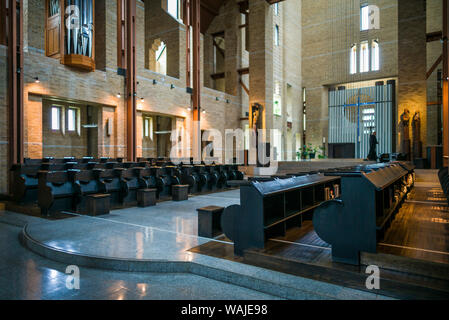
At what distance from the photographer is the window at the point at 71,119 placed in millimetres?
11598

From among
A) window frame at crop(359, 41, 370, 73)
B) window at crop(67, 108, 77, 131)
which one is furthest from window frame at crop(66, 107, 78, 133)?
window frame at crop(359, 41, 370, 73)

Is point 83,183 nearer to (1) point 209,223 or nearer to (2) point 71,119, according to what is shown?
(1) point 209,223

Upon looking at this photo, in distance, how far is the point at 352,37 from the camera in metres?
17.9

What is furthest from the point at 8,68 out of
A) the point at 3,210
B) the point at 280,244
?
the point at 280,244

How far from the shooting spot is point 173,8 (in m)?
14.2

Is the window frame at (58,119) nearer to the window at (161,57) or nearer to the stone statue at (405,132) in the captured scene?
the window at (161,57)

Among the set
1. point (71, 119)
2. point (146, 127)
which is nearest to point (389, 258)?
point (71, 119)

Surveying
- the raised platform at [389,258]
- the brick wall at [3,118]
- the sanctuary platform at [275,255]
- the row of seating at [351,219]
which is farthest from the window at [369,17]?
the row of seating at [351,219]

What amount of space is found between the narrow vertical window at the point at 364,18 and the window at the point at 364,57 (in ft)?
2.83

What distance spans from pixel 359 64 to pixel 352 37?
1.68m

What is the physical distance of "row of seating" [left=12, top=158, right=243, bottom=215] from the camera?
4695 millimetres

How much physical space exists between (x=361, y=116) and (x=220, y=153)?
9231 mm
